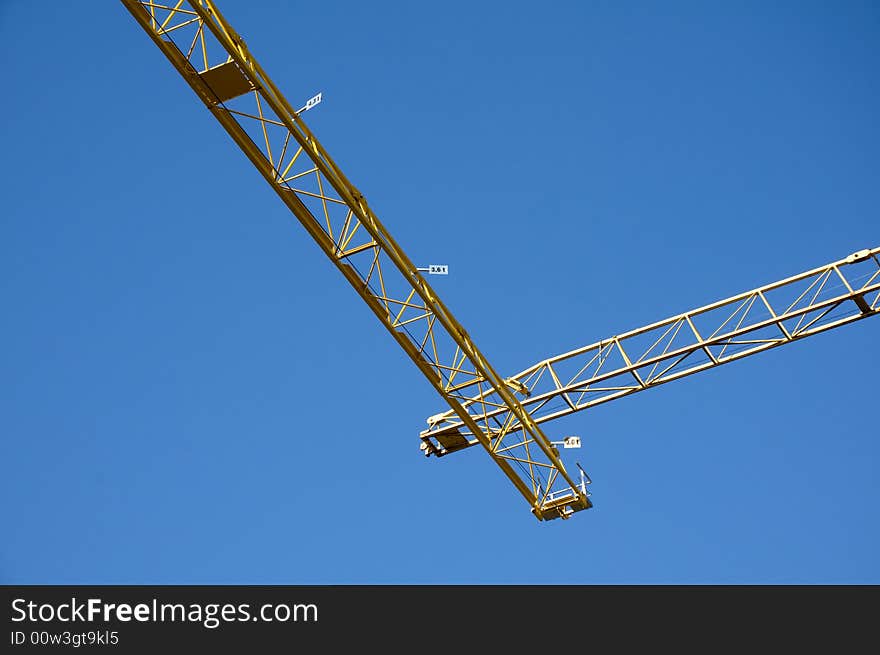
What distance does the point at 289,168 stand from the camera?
35.2 metres

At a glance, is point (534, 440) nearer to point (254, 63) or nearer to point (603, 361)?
point (603, 361)

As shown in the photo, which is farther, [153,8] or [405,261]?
[405,261]

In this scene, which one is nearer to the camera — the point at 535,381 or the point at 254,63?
the point at 254,63

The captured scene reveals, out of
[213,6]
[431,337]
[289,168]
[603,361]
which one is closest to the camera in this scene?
[213,6]

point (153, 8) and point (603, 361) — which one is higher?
point (153, 8)

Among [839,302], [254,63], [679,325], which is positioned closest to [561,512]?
[679,325]

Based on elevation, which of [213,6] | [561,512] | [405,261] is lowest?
[561,512]

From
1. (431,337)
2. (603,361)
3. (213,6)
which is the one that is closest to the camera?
(213,6)

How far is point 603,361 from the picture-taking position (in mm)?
41344

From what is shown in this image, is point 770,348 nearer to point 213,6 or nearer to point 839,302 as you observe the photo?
point 839,302

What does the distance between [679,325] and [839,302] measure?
4.38m

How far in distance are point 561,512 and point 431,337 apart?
814 centimetres

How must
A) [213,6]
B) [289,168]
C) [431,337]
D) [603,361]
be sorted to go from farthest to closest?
[603,361] < [431,337] < [289,168] < [213,6]

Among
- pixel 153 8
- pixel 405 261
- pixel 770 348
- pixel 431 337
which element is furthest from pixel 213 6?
pixel 770 348
